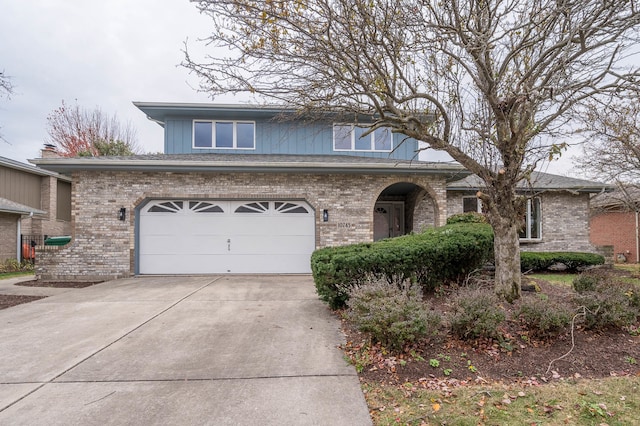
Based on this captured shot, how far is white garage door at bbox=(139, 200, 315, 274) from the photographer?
33.9 ft

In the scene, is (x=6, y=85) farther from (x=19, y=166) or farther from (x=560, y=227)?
(x=560, y=227)

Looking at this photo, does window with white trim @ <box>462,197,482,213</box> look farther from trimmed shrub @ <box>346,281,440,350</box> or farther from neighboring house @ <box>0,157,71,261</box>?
neighboring house @ <box>0,157,71,261</box>

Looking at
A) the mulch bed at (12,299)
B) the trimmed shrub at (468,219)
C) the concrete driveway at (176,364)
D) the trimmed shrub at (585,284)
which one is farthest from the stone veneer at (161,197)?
the trimmed shrub at (585,284)

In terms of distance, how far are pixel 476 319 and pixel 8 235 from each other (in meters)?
18.0

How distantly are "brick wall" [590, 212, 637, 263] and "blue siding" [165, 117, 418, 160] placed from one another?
13.7 m

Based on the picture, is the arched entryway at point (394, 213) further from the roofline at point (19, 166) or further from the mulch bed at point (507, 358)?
the roofline at point (19, 166)

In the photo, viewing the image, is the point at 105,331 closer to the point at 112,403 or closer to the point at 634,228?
the point at 112,403

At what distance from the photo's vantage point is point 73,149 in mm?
23469

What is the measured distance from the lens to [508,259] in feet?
18.2

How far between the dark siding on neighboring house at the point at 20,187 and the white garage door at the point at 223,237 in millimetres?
10359

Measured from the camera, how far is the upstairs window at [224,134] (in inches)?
511

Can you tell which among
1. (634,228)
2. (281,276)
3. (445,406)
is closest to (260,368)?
(445,406)

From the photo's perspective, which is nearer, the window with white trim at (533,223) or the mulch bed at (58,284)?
the mulch bed at (58,284)

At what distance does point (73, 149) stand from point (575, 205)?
97.0 ft
